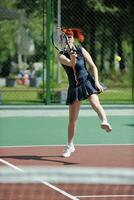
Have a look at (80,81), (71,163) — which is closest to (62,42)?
(80,81)

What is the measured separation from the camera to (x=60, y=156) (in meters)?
9.26

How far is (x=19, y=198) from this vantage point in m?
6.27

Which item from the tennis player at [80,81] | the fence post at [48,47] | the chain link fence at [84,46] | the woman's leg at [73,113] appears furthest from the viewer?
the chain link fence at [84,46]

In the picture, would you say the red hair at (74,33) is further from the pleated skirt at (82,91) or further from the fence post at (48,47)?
the fence post at (48,47)

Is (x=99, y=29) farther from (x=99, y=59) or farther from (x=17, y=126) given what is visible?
(x=17, y=126)

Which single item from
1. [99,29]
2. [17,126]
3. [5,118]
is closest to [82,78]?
[17,126]

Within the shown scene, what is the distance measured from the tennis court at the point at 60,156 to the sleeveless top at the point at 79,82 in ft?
2.59

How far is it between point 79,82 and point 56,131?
3630 mm

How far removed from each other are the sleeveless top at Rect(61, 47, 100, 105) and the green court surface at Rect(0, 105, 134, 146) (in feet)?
6.50

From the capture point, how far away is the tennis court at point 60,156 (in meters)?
4.59

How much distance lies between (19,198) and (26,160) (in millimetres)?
2668

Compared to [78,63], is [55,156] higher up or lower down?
lower down

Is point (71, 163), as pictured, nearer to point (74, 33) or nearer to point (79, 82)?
point (79, 82)

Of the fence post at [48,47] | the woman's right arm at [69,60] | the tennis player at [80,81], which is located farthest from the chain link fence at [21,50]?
the woman's right arm at [69,60]
